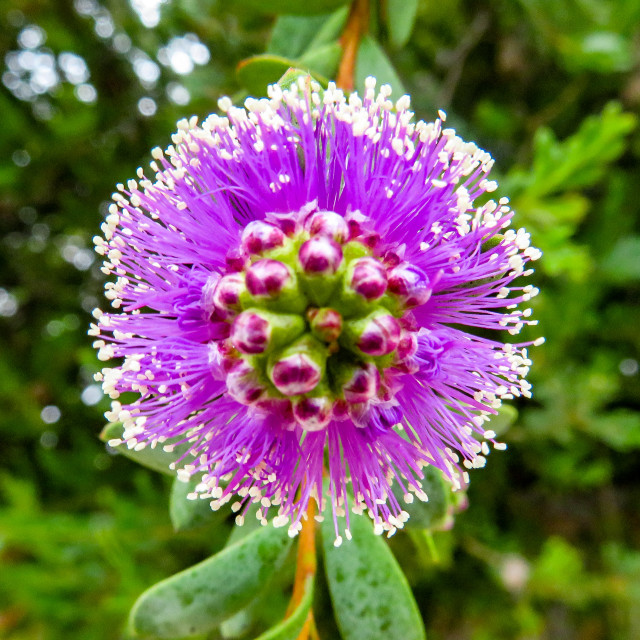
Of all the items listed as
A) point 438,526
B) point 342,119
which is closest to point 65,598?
point 438,526

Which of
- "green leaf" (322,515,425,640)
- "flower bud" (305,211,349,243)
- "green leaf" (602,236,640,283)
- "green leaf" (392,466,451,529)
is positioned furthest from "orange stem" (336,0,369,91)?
"green leaf" (602,236,640,283)

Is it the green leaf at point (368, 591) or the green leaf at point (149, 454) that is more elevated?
the green leaf at point (149, 454)

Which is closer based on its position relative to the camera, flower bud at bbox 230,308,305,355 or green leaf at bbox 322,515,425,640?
flower bud at bbox 230,308,305,355

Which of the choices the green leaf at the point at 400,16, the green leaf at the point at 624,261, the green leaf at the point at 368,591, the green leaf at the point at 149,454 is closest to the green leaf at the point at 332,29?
the green leaf at the point at 400,16

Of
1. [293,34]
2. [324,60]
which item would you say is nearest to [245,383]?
[324,60]

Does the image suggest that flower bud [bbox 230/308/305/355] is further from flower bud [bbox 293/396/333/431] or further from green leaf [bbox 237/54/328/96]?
green leaf [bbox 237/54/328/96]

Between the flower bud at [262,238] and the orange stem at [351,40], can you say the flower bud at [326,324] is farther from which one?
the orange stem at [351,40]

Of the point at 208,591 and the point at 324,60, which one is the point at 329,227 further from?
the point at 208,591
